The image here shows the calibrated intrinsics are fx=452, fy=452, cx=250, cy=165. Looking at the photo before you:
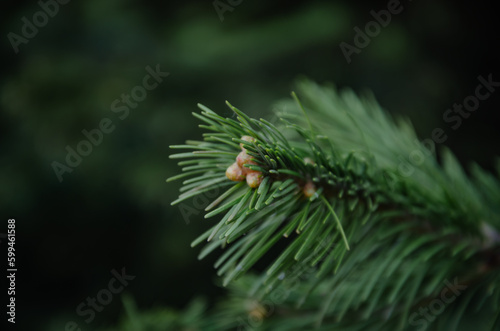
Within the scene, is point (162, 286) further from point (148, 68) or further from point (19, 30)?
point (19, 30)

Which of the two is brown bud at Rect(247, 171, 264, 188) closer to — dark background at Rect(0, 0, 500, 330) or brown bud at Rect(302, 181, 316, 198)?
brown bud at Rect(302, 181, 316, 198)

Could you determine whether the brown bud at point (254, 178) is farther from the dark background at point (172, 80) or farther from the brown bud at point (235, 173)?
the dark background at point (172, 80)

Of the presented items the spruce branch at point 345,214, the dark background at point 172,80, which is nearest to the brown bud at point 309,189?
the spruce branch at point 345,214

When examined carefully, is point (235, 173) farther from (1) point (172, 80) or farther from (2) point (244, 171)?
(1) point (172, 80)

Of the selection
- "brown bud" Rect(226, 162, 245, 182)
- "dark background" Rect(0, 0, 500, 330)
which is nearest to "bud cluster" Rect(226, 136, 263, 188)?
"brown bud" Rect(226, 162, 245, 182)

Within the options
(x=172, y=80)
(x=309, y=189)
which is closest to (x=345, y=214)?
(x=309, y=189)

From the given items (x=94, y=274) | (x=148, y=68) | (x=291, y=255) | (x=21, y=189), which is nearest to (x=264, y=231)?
(x=291, y=255)
